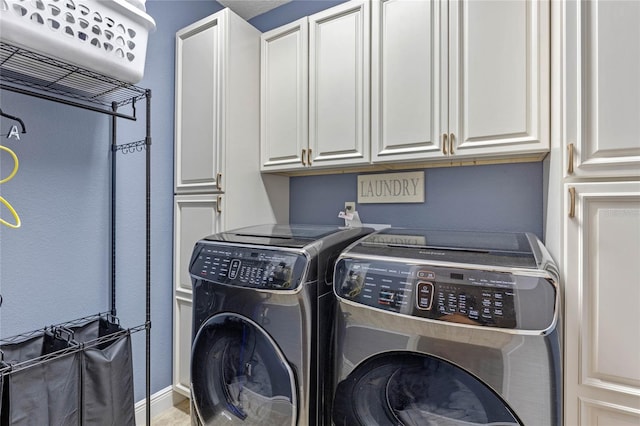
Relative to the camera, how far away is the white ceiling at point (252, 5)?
2168mm

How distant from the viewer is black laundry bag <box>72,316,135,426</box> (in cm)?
127

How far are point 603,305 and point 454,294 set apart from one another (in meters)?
0.43

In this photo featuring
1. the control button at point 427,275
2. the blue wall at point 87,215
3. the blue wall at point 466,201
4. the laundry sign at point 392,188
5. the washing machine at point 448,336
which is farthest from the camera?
the laundry sign at point 392,188

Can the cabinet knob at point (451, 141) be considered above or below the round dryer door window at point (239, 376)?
above

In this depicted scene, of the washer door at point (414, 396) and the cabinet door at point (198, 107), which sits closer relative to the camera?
the washer door at point (414, 396)

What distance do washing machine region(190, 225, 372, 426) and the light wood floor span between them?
2.04ft

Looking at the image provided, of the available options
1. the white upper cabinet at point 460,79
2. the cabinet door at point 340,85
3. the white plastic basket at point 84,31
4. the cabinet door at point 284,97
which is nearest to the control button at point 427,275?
the white upper cabinet at point 460,79

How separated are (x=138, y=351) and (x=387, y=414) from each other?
1487mm

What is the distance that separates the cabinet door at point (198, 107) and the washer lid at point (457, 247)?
3.33ft

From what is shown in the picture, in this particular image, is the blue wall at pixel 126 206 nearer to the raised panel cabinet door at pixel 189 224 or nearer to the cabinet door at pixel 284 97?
the raised panel cabinet door at pixel 189 224

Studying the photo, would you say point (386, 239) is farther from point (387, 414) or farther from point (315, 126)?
point (315, 126)

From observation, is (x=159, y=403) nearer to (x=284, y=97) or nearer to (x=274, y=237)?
(x=274, y=237)

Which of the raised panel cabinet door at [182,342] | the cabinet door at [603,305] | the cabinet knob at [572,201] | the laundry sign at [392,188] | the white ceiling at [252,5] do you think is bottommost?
the raised panel cabinet door at [182,342]

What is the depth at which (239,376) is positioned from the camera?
49.8 inches
